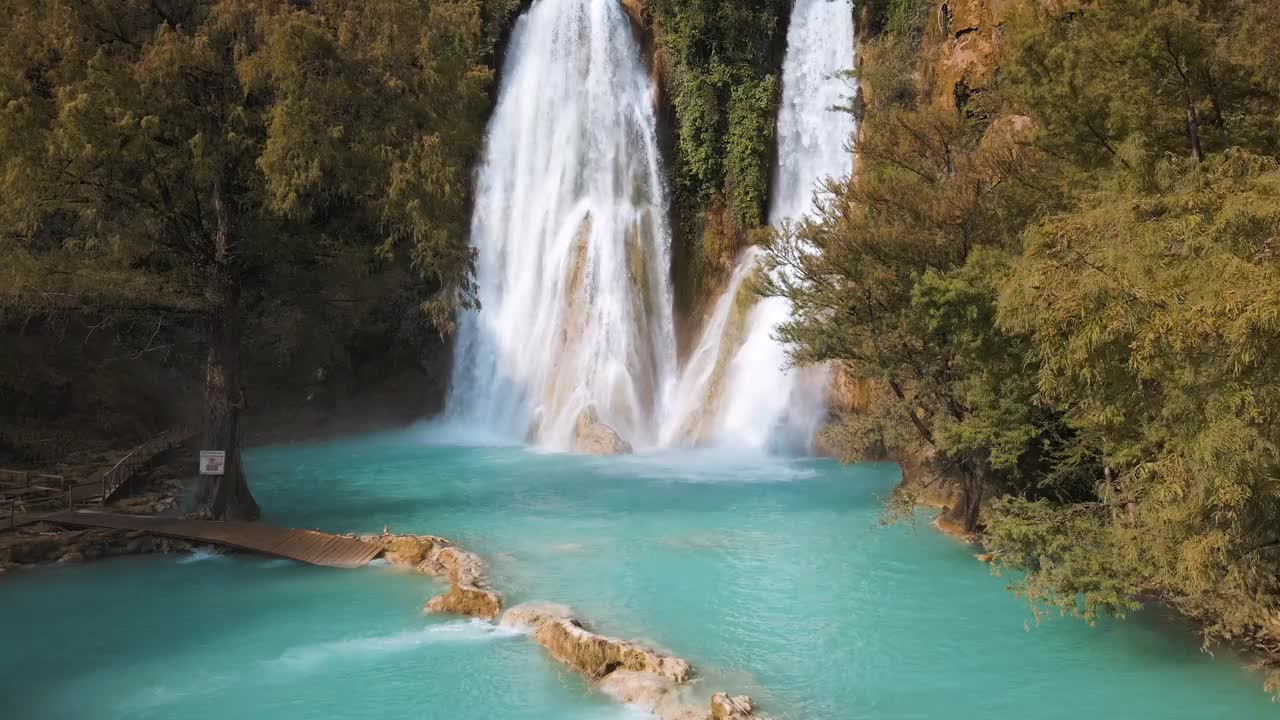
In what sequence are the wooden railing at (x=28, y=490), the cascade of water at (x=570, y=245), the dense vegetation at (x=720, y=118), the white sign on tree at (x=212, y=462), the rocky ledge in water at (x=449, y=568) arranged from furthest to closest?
1. the dense vegetation at (x=720, y=118)
2. the cascade of water at (x=570, y=245)
3. the wooden railing at (x=28, y=490)
4. the white sign on tree at (x=212, y=462)
5. the rocky ledge in water at (x=449, y=568)

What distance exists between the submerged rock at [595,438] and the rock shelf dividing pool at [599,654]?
12.3m

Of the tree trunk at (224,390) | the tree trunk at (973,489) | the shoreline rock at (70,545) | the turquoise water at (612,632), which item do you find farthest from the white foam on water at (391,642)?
the tree trunk at (973,489)

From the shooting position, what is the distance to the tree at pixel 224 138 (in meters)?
14.0

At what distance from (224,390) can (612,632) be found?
8.33 metres

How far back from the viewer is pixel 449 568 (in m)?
13.9

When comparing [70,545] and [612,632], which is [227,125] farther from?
[612,632]

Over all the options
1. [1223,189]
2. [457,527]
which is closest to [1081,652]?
[1223,189]

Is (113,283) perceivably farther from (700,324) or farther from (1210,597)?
(700,324)

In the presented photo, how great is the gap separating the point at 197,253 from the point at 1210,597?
566 inches

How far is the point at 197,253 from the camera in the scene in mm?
16156

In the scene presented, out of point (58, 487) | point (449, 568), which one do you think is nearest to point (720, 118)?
point (58, 487)

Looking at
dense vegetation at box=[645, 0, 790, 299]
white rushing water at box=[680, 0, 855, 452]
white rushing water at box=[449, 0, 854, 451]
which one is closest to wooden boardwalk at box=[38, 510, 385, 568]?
white rushing water at box=[449, 0, 854, 451]

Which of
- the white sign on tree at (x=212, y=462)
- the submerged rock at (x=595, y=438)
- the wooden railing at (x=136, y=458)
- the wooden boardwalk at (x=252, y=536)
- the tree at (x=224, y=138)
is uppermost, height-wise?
the tree at (x=224, y=138)

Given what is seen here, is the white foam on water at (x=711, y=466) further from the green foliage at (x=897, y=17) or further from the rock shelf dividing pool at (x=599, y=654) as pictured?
the green foliage at (x=897, y=17)
